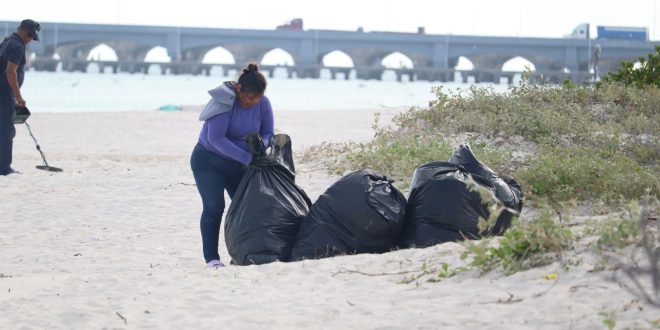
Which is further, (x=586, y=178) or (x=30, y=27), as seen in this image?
(x=30, y=27)

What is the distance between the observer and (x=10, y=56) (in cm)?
998

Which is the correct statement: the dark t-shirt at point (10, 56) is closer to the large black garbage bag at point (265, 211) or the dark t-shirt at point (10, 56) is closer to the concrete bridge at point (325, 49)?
the large black garbage bag at point (265, 211)

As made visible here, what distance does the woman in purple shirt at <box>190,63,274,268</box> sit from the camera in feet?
19.6

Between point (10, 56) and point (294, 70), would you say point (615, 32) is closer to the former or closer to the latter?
point (294, 70)

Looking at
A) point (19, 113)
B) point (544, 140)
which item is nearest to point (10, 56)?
point (19, 113)

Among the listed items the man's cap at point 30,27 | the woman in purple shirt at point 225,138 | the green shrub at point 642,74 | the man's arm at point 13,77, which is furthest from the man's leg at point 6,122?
the green shrub at point 642,74

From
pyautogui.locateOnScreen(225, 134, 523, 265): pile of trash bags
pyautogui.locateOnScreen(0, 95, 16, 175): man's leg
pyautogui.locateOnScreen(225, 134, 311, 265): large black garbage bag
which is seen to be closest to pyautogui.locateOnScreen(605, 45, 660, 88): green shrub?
pyautogui.locateOnScreen(0, 95, 16, 175): man's leg

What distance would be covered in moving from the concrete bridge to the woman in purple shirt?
81.5m

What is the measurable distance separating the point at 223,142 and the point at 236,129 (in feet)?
0.45

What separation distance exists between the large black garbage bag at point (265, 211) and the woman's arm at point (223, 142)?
6 cm

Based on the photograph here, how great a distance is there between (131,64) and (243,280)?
317ft

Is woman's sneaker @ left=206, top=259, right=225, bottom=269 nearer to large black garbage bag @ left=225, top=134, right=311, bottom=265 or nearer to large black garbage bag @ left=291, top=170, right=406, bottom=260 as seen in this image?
large black garbage bag @ left=225, top=134, right=311, bottom=265

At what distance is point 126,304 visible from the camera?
4840 mm

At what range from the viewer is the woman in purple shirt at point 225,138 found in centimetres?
598
